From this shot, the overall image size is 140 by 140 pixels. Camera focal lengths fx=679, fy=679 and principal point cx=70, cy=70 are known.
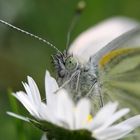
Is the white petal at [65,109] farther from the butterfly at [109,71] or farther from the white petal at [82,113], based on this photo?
the butterfly at [109,71]

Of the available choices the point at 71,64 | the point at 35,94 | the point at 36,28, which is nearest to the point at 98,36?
the point at 36,28

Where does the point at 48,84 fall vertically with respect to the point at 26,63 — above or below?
below

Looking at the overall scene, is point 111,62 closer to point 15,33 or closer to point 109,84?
point 109,84

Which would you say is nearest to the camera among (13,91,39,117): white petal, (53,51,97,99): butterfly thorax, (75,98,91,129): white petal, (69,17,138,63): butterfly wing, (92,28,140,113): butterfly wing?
(75,98,91,129): white petal

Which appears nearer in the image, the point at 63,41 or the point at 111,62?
the point at 111,62

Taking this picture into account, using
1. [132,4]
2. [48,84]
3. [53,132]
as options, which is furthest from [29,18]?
[53,132]

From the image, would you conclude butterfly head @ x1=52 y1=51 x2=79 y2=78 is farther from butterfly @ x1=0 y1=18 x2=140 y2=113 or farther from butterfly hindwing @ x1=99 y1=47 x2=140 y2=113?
butterfly hindwing @ x1=99 y1=47 x2=140 y2=113

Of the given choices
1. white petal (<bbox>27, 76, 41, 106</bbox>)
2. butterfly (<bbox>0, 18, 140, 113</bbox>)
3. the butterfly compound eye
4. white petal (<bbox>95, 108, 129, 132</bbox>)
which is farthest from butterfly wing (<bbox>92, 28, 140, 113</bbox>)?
white petal (<bbox>95, 108, 129, 132</bbox>)
